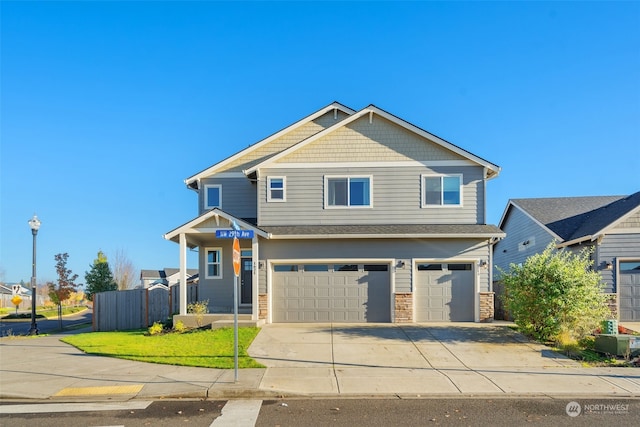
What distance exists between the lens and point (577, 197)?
84.5 feet

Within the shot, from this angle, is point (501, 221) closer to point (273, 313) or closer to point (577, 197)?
point (577, 197)

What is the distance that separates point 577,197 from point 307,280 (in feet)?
57.1

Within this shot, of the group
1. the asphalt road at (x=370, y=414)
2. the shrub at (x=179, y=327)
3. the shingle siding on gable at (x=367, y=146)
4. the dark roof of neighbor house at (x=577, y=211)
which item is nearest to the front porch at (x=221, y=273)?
the shrub at (x=179, y=327)

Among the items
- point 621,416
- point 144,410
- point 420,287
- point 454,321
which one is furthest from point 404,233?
point 144,410

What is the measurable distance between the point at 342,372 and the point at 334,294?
271 inches

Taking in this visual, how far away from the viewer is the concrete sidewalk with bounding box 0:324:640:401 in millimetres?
8703

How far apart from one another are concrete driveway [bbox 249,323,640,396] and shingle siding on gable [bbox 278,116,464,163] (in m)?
6.44

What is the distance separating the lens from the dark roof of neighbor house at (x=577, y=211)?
18.7 m

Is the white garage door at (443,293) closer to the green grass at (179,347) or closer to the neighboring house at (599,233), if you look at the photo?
the neighboring house at (599,233)

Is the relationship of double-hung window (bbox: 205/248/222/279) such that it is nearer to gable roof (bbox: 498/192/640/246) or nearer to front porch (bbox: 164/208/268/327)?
front porch (bbox: 164/208/268/327)

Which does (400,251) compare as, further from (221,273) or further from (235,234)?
(235,234)

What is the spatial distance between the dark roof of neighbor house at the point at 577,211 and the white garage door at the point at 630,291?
189 cm
